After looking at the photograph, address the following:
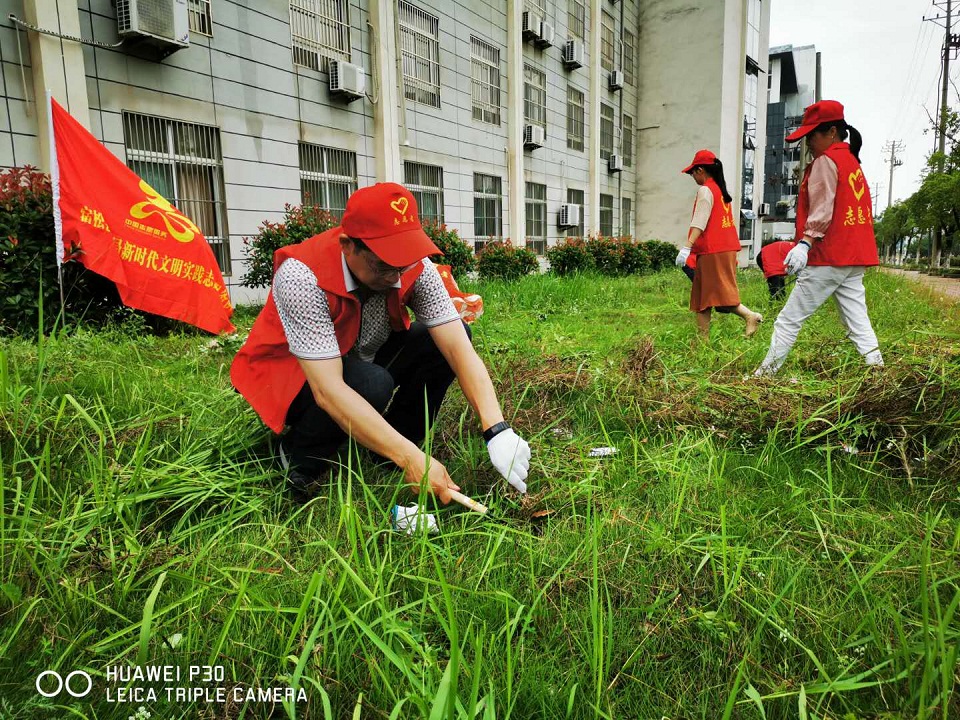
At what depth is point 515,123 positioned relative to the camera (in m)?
13.0

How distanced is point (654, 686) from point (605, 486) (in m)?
0.85

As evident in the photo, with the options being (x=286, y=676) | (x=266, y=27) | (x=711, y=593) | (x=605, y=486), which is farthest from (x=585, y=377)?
(x=266, y=27)

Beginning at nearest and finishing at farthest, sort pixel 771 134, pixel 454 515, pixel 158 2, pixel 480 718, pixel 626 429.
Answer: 1. pixel 480 718
2. pixel 454 515
3. pixel 626 429
4. pixel 158 2
5. pixel 771 134

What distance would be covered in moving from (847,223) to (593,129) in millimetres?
14595

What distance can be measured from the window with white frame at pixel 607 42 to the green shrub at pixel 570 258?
8.14 m

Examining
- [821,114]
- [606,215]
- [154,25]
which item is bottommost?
[821,114]

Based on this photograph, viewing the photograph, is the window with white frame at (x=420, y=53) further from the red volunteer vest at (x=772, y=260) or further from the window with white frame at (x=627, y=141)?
the window with white frame at (x=627, y=141)

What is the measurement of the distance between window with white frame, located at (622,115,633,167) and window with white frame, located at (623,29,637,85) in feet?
Answer: 3.91

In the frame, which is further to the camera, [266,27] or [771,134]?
[771,134]

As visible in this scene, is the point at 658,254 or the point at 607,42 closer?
the point at 658,254

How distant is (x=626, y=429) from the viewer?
8.35 ft

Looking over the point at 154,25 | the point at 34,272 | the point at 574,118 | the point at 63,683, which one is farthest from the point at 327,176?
the point at 574,118

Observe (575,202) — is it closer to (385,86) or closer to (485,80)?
(485,80)

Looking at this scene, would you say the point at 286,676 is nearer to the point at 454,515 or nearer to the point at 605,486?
the point at 454,515
